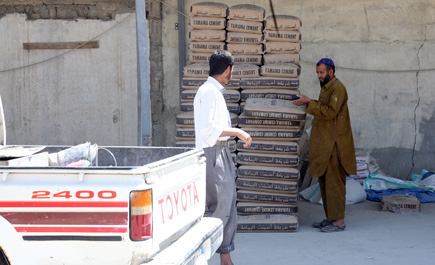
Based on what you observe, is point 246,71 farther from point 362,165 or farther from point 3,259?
point 3,259

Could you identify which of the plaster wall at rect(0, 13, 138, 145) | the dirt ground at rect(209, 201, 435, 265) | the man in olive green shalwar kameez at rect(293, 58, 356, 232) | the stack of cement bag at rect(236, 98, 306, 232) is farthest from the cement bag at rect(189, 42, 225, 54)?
the plaster wall at rect(0, 13, 138, 145)

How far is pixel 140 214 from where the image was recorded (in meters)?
3.25

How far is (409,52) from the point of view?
29.7 feet

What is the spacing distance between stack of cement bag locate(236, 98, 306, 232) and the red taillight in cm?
360

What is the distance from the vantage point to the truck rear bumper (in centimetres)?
346

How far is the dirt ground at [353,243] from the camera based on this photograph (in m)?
5.82

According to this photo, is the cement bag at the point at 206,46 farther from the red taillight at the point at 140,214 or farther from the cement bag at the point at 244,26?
the red taillight at the point at 140,214

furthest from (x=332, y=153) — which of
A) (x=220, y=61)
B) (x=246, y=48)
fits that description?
(x=220, y=61)

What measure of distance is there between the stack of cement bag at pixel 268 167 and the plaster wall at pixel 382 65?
246 cm

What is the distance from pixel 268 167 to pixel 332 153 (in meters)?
0.71

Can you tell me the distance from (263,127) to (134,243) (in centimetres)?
386

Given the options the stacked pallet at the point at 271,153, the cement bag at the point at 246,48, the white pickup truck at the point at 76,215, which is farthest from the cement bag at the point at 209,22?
the white pickup truck at the point at 76,215

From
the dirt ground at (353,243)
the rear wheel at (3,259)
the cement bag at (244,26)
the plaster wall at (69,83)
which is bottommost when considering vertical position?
the dirt ground at (353,243)

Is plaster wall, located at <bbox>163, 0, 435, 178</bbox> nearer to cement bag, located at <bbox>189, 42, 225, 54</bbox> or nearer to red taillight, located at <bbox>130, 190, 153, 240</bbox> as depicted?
cement bag, located at <bbox>189, 42, 225, 54</bbox>
